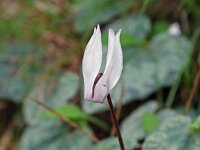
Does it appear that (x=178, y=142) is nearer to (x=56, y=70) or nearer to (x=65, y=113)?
(x=65, y=113)

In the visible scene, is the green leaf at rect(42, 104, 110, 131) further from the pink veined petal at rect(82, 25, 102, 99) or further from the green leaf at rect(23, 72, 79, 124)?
the pink veined petal at rect(82, 25, 102, 99)

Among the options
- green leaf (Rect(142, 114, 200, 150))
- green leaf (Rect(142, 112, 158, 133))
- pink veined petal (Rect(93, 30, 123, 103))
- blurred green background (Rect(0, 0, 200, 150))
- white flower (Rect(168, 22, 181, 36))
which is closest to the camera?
pink veined petal (Rect(93, 30, 123, 103))

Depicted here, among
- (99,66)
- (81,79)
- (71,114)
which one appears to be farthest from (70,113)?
(99,66)

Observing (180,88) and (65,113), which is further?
(180,88)

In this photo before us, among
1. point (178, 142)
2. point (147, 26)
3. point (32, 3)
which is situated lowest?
point (178, 142)

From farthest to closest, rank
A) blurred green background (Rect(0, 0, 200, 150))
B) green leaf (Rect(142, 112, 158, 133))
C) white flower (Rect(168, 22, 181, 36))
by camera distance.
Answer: white flower (Rect(168, 22, 181, 36)), blurred green background (Rect(0, 0, 200, 150)), green leaf (Rect(142, 112, 158, 133))

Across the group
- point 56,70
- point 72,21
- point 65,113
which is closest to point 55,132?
point 65,113

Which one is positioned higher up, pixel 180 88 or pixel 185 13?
pixel 185 13

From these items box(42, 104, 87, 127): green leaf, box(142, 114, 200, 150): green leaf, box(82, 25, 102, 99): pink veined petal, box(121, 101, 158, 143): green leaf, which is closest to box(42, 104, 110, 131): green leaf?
box(42, 104, 87, 127): green leaf
